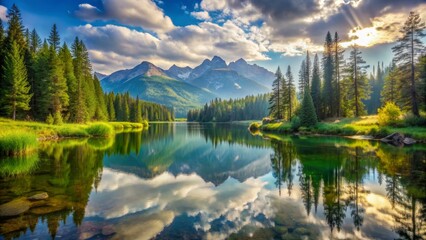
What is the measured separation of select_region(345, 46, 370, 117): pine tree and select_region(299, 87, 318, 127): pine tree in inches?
401

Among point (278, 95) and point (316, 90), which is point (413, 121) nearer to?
point (316, 90)

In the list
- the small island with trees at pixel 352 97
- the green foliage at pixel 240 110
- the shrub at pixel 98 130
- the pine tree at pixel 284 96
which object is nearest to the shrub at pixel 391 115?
the small island with trees at pixel 352 97

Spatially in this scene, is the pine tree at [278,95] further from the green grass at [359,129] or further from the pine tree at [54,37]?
the pine tree at [54,37]

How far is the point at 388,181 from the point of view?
48.6ft

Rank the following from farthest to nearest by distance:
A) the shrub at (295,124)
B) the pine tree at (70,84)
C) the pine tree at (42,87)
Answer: the pine tree at (70,84) → the shrub at (295,124) → the pine tree at (42,87)

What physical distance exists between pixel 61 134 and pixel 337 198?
4513 centimetres

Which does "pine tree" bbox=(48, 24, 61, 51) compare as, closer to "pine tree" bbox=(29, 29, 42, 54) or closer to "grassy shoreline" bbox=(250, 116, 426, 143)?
"pine tree" bbox=(29, 29, 42, 54)

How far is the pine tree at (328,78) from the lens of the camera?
6194 centimetres

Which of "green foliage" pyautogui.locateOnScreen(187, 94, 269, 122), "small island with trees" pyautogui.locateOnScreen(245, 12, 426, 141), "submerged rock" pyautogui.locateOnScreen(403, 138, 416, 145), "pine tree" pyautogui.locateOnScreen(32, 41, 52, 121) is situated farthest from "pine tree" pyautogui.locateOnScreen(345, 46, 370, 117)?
"green foliage" pyautogui.locateOnScreen(187, 94, 269, 122)

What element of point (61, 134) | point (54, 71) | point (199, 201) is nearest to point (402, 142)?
point (199, 201)

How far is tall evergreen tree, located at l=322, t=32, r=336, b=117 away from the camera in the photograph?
61934 millimetres

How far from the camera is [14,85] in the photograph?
4656 centimetres

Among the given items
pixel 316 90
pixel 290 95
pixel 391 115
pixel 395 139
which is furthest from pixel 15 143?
pixel 290 95

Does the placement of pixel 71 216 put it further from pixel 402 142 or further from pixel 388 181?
pixel 402 142
